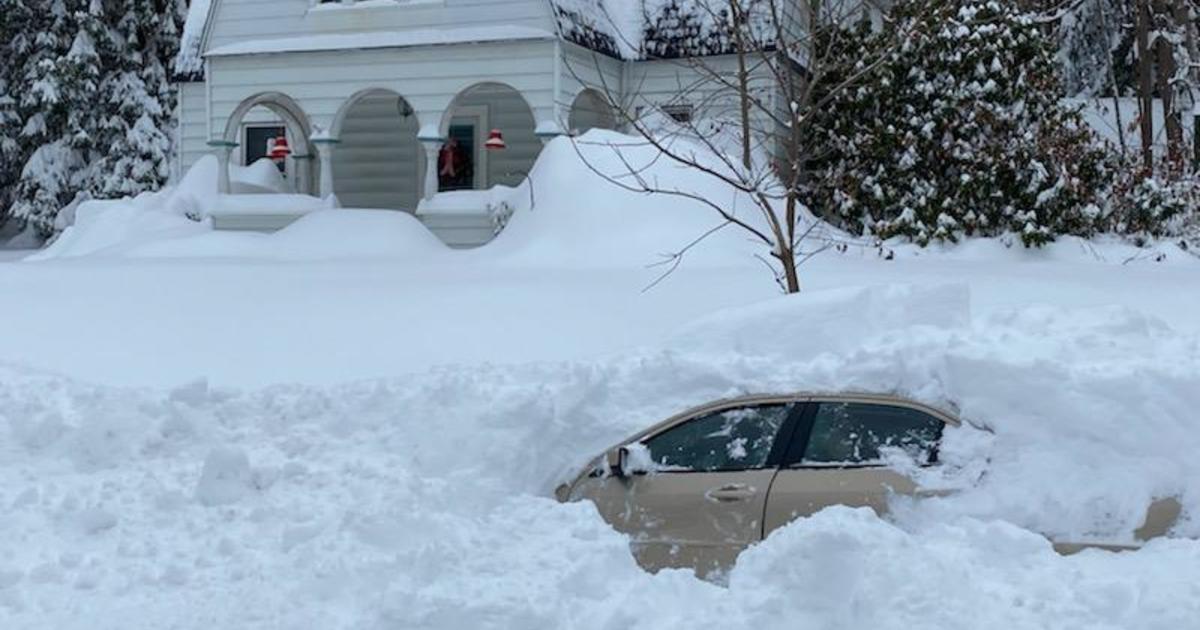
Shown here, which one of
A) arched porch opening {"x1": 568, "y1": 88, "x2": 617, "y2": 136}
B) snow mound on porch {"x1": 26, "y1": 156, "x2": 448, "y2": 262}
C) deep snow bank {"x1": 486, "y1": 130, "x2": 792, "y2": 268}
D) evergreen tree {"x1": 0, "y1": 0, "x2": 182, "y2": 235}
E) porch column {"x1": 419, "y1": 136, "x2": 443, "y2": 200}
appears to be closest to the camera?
deep snow bank {"x1": 486, "y1": 130, "x2": 792, "y2": 268}

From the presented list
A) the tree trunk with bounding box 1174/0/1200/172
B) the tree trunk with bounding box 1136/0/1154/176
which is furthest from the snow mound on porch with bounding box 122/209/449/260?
the tree trunk with bounding box 1174/0/1200/172

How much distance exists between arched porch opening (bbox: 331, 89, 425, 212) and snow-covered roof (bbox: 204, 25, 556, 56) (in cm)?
296

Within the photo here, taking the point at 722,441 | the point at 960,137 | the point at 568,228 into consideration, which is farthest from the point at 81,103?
the point at 722,441

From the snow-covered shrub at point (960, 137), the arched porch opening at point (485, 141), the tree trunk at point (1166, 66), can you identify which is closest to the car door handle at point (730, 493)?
the snow-covered shrub at point (960, 137)

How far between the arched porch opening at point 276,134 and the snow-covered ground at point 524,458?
7654 millimetres

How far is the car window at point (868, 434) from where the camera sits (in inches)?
210

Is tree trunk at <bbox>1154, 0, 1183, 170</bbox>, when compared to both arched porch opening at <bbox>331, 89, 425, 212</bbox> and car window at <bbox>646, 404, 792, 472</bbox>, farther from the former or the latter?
car window at <bbox>646, 404, 792, 472</bbox>

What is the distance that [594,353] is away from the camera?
9578 mm

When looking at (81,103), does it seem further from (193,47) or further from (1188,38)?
(1188,38)

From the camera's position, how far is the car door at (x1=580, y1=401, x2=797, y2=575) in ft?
17.6

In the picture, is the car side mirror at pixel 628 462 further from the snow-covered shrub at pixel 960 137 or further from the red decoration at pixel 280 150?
the red decoration at pixel 280 150

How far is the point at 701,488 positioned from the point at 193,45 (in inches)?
739

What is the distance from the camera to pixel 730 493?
17.7ft

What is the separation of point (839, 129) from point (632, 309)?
22.5 ft
